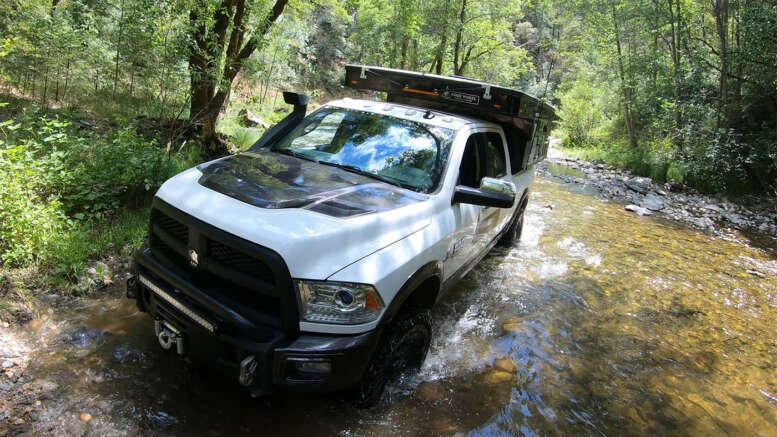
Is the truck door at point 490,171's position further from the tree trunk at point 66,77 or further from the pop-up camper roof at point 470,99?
the tree trunk at point 66,77

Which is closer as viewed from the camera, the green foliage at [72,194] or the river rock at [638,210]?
the green foliage at [72,194]

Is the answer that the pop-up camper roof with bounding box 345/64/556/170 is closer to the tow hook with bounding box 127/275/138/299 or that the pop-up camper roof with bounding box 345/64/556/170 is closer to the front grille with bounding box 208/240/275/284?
the front grille with bounding box 208/240/275/284

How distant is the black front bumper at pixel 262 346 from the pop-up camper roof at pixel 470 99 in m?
3.17

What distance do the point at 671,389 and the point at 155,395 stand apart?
13.8 feet

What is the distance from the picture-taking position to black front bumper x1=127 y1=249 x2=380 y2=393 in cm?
230

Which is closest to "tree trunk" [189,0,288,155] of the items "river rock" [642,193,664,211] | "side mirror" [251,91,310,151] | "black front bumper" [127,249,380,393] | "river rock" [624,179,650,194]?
"side mirror" [251,91,310,151]

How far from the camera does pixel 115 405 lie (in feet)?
9.04

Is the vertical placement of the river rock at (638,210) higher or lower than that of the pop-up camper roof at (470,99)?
lower

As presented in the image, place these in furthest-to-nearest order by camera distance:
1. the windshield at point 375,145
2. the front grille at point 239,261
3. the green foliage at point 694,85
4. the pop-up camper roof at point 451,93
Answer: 1. the green foliage at point 694,85
2. the pop-up camper roof at point 451,93
3. the windshield at point 375,145
4. the front grille at point 239,261

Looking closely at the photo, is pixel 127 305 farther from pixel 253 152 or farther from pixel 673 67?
pixel 673 67

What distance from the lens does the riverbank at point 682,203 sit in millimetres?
10461

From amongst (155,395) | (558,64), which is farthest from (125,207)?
(558,64)

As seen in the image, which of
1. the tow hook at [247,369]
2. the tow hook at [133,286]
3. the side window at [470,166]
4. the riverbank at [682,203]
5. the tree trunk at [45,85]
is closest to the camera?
the tow hook at [247,369]

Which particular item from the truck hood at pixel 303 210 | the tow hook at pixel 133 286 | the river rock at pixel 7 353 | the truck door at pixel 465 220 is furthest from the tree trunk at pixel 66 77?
the truck door at pixel 465 220
